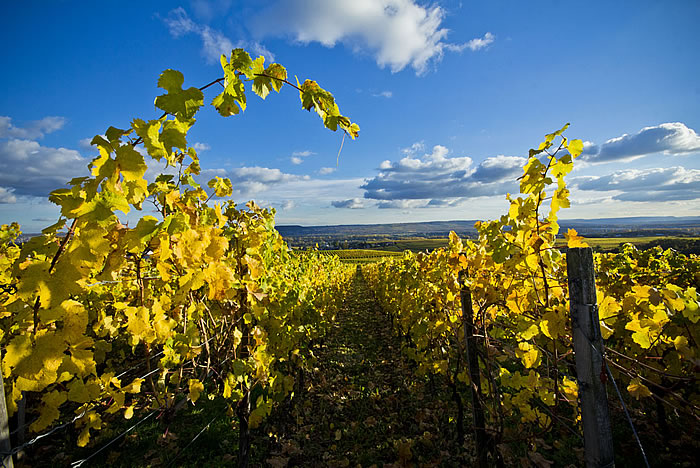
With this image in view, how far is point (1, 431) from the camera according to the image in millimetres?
1091

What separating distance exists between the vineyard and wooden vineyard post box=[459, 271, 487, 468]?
0.02 m

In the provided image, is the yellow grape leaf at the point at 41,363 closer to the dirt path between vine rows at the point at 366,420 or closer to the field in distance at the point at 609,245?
the dirt path between vine rows at the point at 366,420

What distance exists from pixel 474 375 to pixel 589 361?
64.8 inches

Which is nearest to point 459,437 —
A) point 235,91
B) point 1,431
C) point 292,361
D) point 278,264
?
point 292,361

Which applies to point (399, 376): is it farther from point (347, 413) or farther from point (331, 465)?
point (331, 465)

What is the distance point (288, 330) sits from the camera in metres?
4.17

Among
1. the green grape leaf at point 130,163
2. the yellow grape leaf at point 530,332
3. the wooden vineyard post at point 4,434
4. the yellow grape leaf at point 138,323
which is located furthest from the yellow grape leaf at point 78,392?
the yellow grape leaf at point 530,332

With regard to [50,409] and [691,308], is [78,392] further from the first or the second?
[691,308]

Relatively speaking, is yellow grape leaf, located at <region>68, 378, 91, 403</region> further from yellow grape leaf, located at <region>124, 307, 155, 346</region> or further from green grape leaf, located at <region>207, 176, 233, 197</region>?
green grape leaf, located at <region>207, 176, 233, 197</region>

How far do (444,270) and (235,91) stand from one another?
3.31 meters

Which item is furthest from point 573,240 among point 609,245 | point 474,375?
point 609,245

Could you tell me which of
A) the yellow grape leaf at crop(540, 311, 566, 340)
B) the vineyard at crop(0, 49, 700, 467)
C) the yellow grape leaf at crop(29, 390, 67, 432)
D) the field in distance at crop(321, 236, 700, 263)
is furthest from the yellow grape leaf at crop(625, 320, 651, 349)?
the field in distance at crop(321, 236, 700, 263)

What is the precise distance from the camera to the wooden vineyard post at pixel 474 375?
291 cm

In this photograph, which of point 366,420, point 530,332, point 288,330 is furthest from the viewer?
point 366,420
